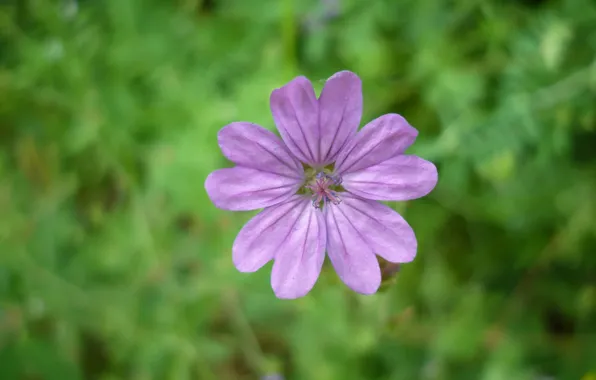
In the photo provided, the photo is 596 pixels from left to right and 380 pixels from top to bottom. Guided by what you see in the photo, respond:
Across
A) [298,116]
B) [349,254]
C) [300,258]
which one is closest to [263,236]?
[300,258]

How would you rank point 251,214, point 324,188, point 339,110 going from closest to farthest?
point 339,110 → point 324,188 → point 251,214

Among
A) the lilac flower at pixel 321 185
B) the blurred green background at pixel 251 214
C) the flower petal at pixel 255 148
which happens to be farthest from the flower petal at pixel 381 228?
the blurred green background at pixel 251 214

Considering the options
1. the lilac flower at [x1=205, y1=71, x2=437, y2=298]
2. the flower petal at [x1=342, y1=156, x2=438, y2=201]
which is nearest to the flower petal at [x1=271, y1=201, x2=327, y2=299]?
the lilac flower at [x1=205, y1=71, x2=437, y2=298]

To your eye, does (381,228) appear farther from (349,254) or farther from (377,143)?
(377,143)

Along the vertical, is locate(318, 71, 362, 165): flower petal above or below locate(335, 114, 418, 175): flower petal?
above

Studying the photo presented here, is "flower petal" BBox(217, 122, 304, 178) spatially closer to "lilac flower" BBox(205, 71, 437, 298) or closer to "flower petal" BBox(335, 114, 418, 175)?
"lilac flower" BBox(205, 71, 437, 298)
